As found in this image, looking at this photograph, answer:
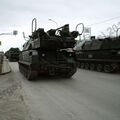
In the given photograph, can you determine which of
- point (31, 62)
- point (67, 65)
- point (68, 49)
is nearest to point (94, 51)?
point (68, 49)

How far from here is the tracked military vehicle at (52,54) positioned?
40.1 feet

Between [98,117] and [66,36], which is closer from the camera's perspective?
[98,117]

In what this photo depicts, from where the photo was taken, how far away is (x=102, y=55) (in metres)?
18.2

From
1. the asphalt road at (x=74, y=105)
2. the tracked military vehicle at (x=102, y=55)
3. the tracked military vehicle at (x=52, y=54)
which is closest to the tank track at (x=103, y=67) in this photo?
the tracked military vehicle at (x=102, y=55)

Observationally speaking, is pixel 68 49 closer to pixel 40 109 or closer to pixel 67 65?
pixel 67 65

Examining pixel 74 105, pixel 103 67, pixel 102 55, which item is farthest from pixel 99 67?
pixel 74 105

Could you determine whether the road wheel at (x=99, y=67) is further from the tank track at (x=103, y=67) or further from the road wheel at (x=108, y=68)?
the road wheel at (x=108, y=68)

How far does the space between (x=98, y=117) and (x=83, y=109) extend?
80cm

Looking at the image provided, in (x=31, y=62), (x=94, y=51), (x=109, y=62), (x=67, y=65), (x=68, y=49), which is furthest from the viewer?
(x=94, y=51)

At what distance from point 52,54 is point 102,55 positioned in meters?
6.05

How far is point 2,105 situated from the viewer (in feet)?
22.0

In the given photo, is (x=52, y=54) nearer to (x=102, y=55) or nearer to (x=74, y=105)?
(x=102, y=55)

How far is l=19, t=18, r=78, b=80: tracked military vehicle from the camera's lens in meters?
12.2

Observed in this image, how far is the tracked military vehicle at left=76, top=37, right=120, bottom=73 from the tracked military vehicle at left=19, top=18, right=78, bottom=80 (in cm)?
475
